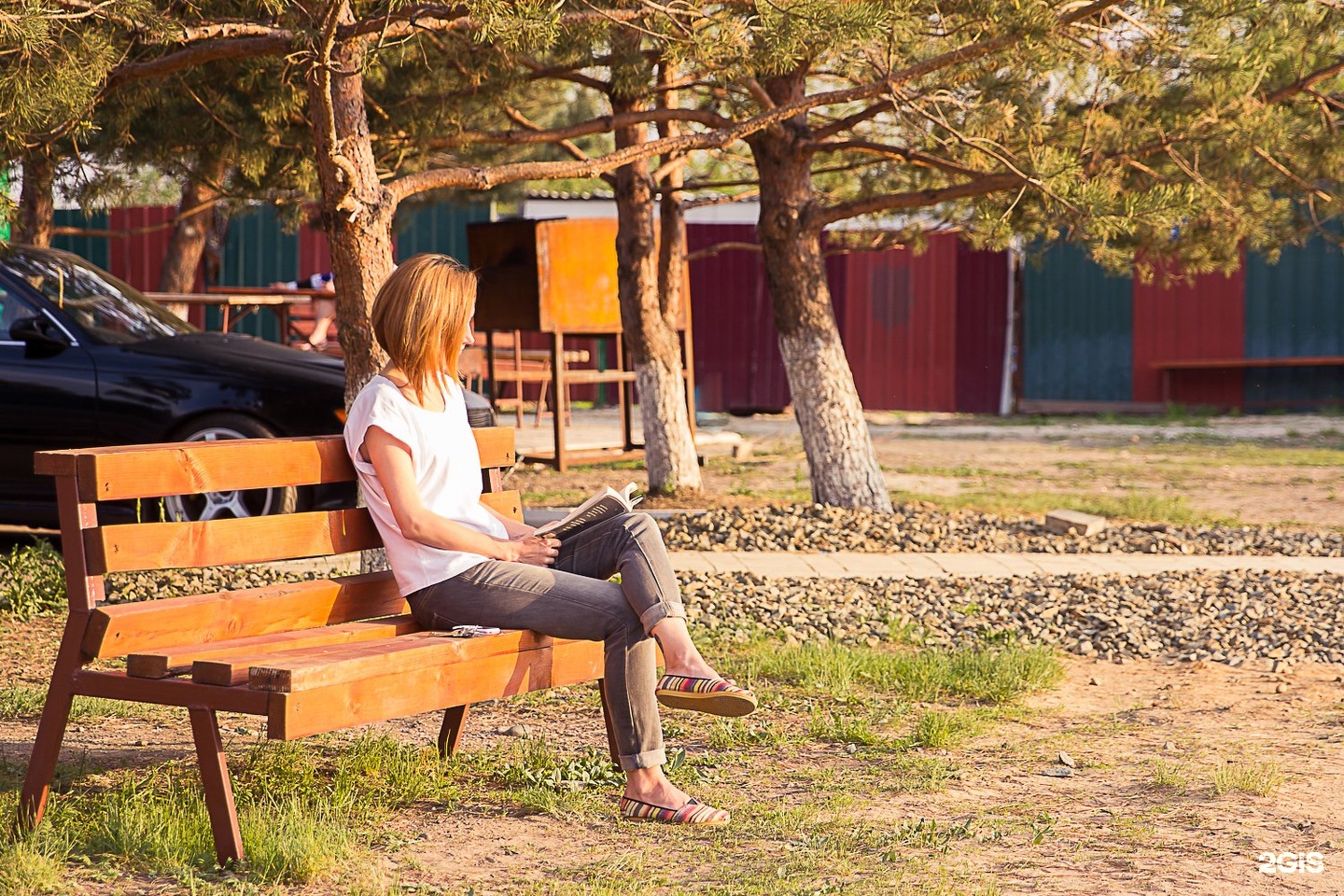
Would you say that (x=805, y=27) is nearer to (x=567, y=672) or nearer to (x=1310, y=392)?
(x=567, y=672)

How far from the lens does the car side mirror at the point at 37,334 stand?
24.1ft

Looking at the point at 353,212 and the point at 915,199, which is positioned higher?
the point at 915,199

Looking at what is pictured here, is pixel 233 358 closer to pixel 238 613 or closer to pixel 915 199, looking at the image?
pixel 915 199

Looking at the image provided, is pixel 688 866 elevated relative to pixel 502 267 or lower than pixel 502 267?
lower

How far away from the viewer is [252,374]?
7.42m

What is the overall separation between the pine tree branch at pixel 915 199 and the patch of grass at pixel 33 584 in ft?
14.8

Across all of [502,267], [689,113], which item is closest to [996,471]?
[502,267]

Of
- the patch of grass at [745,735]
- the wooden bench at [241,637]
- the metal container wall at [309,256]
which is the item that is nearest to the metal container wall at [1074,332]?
the metal container wall at [309,256]

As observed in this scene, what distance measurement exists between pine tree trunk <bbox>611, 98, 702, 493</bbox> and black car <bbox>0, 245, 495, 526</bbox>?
274cm

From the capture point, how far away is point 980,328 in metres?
20.5

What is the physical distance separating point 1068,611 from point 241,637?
3.85 m

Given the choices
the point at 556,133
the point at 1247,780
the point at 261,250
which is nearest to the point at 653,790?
the point at 1247,780

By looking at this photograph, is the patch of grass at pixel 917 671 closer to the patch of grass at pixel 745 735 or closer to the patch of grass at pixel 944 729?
the patch of grass at pixel 944 729

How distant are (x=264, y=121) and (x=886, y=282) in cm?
1414
